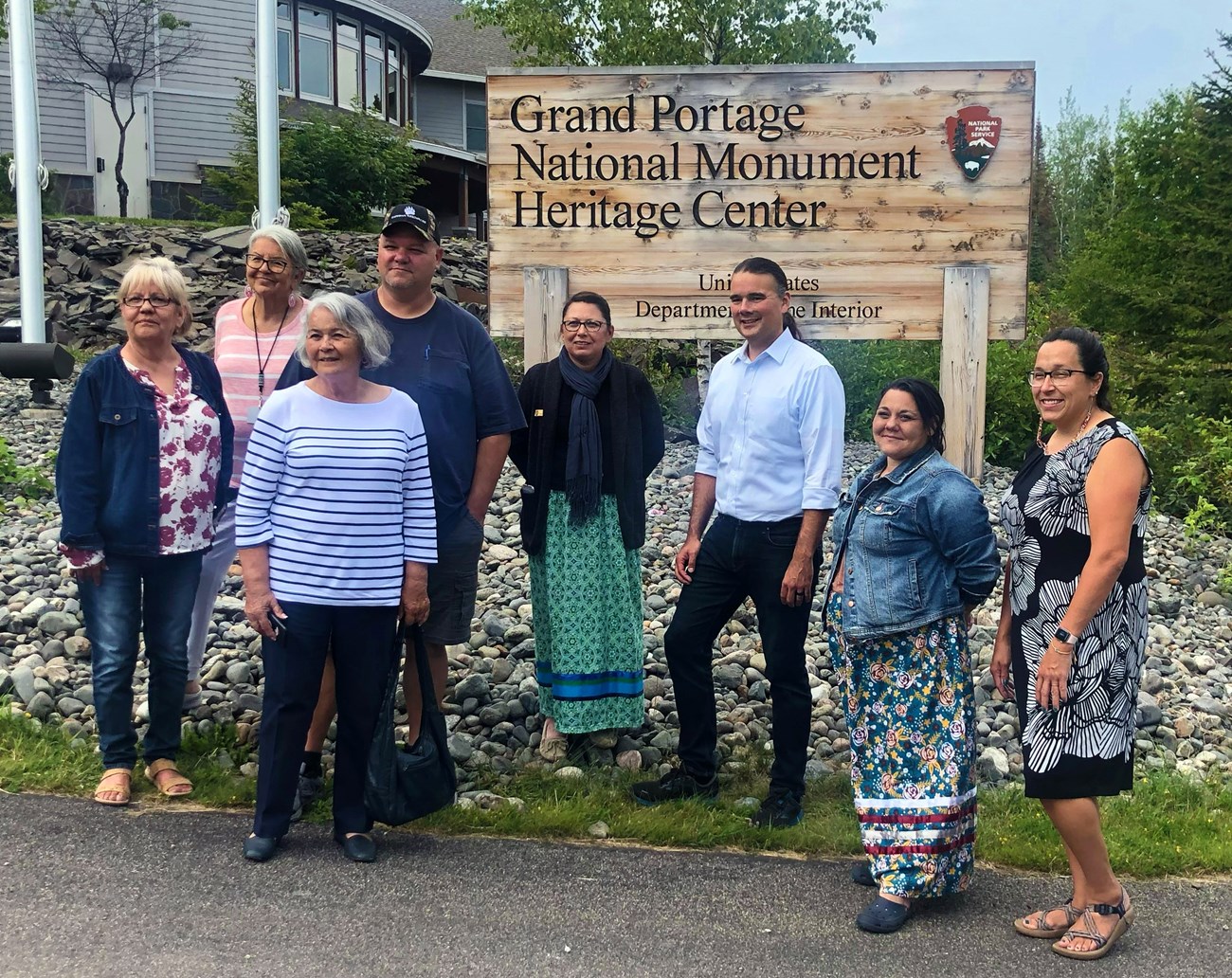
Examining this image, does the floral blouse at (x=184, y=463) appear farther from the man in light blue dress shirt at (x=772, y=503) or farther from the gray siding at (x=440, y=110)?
the gray siding at (x=440, y=110)

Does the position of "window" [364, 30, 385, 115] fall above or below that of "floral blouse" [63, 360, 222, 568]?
above

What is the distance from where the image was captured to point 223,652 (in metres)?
6.23

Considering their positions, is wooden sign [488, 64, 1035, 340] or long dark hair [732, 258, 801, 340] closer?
long dark hair [732, 258, 801, 340]

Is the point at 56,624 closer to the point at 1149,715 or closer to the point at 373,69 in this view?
the point at 1149,715

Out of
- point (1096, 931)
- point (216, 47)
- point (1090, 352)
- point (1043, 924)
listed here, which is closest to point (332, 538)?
point (1090, 352)

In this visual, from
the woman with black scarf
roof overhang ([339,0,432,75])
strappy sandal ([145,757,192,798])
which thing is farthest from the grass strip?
roof overhang ([339,0,432,75])

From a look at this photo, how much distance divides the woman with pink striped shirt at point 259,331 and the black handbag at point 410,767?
1207 millimetres

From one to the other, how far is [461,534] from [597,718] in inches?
40.9

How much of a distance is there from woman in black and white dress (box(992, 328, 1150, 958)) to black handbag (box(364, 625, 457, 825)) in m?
1.93

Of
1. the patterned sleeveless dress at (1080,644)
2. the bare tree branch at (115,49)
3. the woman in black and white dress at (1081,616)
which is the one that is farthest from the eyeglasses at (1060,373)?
the bare tree branch at (115,49)

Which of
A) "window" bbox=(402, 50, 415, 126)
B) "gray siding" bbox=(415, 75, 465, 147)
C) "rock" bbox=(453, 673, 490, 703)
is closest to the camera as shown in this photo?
"rock" bbox=(453, 673, 490, 703)

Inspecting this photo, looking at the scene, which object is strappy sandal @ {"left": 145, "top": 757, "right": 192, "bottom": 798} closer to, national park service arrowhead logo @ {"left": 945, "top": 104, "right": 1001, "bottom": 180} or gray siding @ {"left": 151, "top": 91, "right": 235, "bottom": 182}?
national park service arrowhead logo @ {"left": 945, "top": 104, "right": 1001, "bottom": 180}

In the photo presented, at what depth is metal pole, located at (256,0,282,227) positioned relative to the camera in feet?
32.0

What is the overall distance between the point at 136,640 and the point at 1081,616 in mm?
3356
